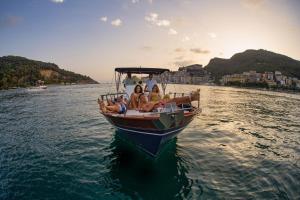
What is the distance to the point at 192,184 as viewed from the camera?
10391mm

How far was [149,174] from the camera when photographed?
11273 mm

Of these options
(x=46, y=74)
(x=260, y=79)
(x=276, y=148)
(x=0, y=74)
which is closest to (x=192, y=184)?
(x=276, y=148)

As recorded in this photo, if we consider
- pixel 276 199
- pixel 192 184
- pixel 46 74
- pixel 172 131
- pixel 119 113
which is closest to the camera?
pixel 276 199

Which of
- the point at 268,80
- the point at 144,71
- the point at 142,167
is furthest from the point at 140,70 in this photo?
the point at 268,80

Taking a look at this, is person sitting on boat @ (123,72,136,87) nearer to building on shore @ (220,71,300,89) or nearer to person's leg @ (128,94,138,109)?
person's leg @ (128,94,138,109)

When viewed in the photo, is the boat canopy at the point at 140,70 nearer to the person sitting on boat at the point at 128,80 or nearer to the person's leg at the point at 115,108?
the person sitting on boat at the point at 128,80

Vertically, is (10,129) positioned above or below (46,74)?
below

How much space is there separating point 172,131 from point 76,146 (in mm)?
7420

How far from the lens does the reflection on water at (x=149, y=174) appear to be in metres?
9.72

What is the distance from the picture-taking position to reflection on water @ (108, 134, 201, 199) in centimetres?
972

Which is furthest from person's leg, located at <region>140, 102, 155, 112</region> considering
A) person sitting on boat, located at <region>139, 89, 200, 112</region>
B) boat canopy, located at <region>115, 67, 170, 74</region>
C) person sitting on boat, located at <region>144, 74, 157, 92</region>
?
boat canopy, located at <region>115, 67, 170, 74</region>

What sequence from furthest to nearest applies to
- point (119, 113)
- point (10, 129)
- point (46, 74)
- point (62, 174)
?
point (46, 74)
point (10, 129)
point (119, 113)
point (62, 174)

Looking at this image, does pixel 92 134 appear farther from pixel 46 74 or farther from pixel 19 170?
pixel 46 74

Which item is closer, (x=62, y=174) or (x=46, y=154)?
(x=62, y=174)
